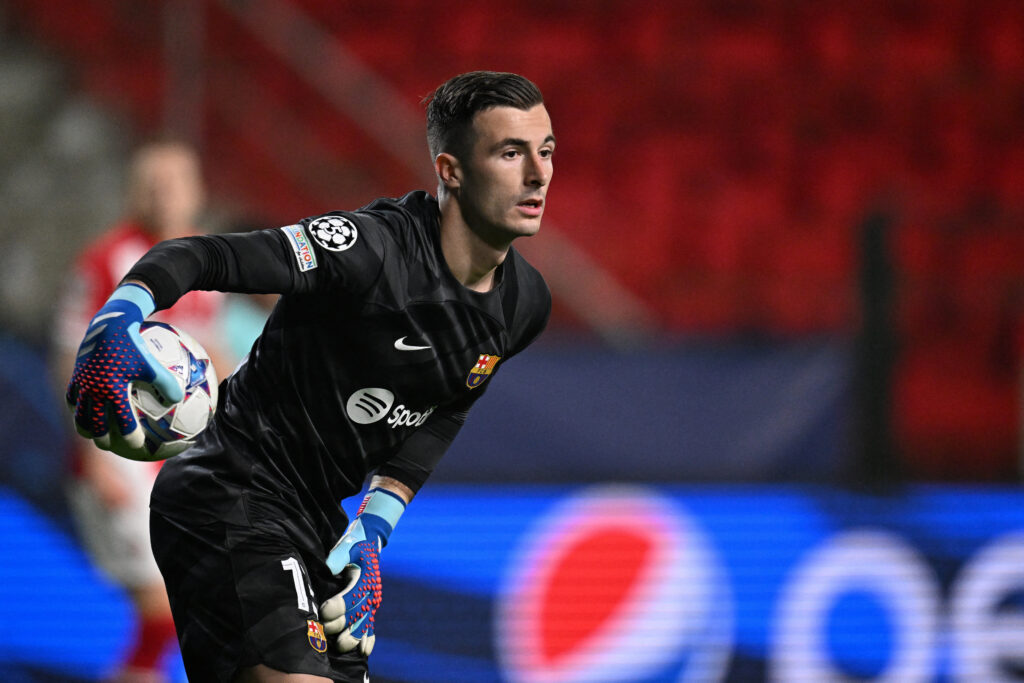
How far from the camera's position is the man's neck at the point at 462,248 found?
2.87 meters

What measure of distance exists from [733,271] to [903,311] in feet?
7.34

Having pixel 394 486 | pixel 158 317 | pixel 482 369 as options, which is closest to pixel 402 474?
pixel 394 486

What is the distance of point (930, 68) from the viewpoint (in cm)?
845

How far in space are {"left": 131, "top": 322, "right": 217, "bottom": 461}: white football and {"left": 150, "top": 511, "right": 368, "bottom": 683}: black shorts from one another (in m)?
0.29

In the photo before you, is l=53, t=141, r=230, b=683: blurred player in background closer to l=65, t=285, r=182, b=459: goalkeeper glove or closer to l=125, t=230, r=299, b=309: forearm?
l=125, t=230, r=299, b=309: forearm

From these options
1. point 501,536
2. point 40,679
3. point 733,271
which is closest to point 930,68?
point 733,271

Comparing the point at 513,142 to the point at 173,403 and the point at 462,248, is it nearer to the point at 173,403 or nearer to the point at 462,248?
the point at 462,248

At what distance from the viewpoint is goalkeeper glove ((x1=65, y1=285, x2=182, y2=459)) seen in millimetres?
2236

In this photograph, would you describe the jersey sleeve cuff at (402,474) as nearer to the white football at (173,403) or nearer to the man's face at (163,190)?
the white football at (173,403)

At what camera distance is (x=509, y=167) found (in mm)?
2793

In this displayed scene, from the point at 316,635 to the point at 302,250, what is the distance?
819mm

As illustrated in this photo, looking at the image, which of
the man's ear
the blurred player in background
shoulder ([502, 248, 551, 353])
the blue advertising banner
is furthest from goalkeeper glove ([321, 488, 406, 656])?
the blue advertising banner

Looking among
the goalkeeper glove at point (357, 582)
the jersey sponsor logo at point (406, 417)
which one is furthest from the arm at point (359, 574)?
the jersey sponsor logo at point (406, 417)

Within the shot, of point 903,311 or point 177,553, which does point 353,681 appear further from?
point 903,311
